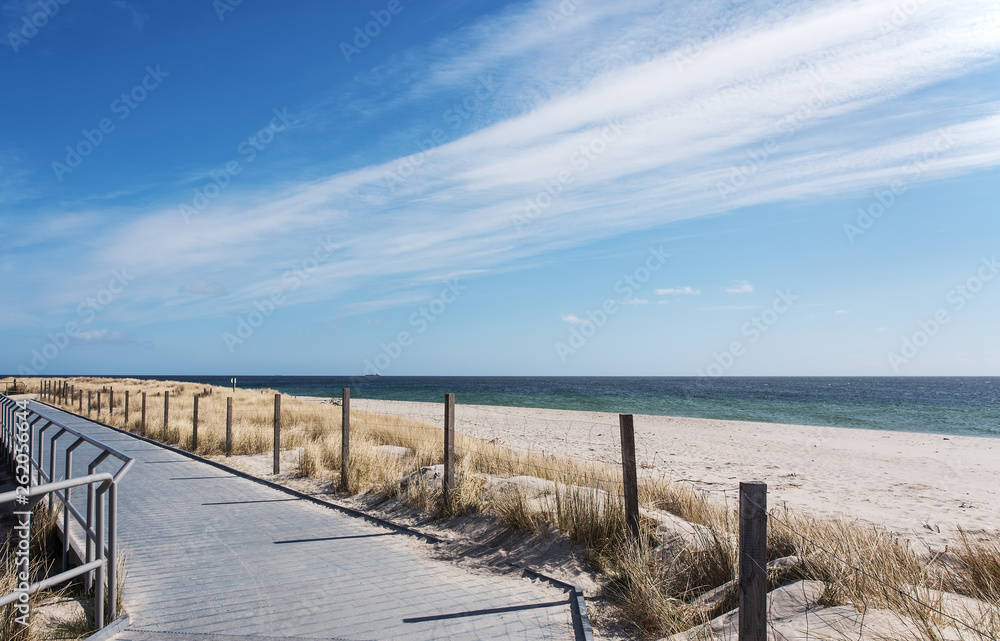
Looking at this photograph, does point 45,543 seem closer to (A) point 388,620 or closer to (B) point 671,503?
(A) point 388,620

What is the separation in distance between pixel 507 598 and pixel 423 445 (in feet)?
24.2

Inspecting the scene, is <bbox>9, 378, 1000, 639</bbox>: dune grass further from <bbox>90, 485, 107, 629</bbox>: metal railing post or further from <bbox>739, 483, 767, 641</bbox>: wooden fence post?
<bbox>90, 485, 107, 629</bbox>: metal railing post

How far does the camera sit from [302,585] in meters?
5.42

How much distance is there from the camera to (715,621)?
4.37 metres

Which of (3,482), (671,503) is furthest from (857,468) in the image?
(3,482)

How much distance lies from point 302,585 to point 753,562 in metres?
3.96

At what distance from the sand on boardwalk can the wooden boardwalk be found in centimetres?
315

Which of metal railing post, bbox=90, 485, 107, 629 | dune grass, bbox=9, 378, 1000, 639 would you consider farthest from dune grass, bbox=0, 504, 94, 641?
dune grass, bbox=9, 378, 1000, 639

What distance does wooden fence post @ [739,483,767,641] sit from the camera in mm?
3400

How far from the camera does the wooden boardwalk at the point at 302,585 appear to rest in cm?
447

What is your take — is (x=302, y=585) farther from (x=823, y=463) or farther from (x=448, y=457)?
(x=823, y=463)

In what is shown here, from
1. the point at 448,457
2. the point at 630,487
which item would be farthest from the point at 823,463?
the point at 630,487

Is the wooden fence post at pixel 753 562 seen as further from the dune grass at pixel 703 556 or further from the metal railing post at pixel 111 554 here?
the metal railing post at pixel 111 554

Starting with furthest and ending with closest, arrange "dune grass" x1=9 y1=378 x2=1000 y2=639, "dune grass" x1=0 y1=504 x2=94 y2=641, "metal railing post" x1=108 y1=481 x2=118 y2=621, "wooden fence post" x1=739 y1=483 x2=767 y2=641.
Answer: "metal railing post" x1=108 y1=481 x2=118 y2=621 < "dune grass" x1=9 y1=378 x2=1000 y2=639 < "dune grass" x1=0 y1=504 x2=94 y2=641 < "wooden fence post" x1=739 y1=483 x2=767 y2=641
